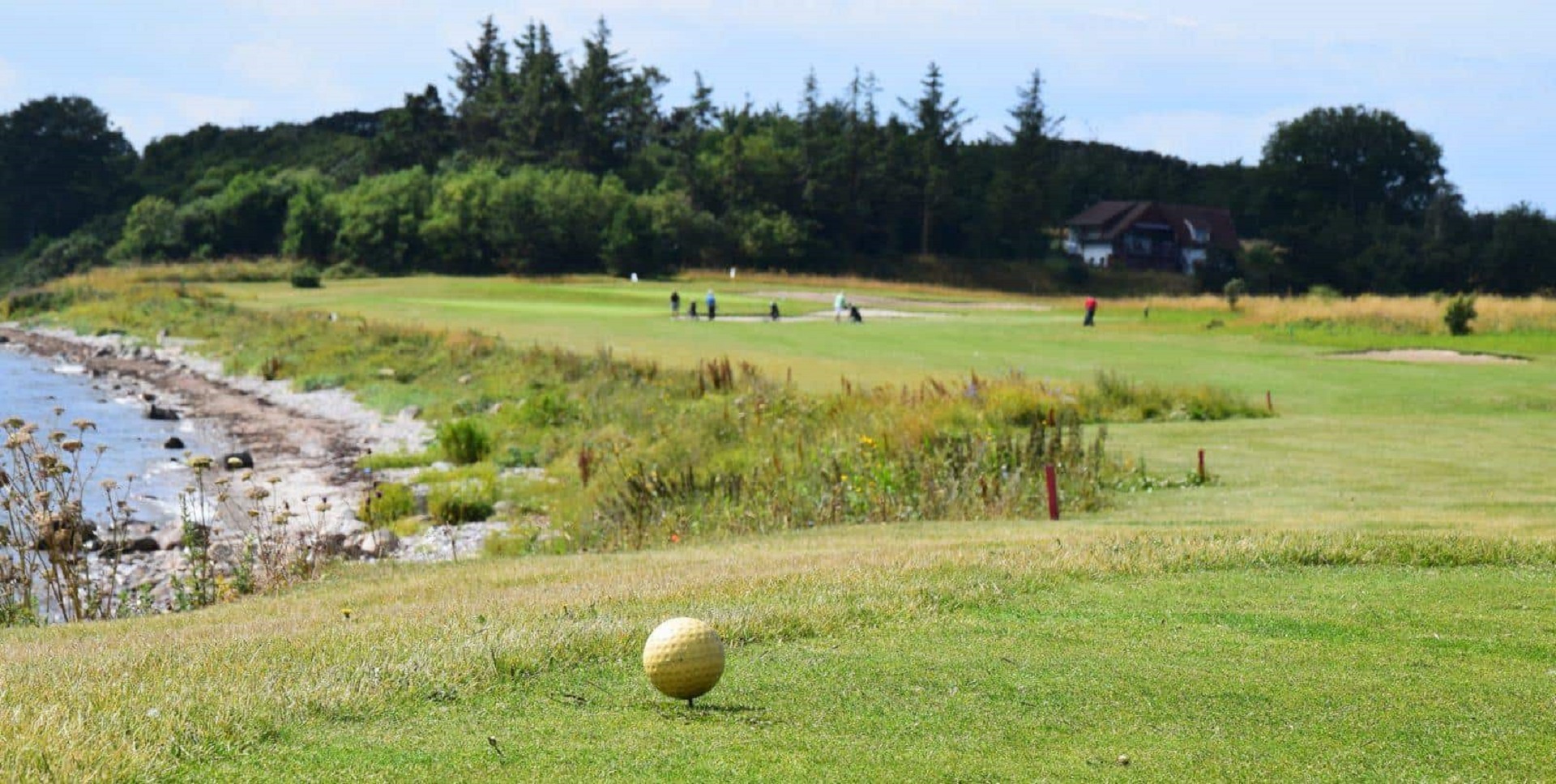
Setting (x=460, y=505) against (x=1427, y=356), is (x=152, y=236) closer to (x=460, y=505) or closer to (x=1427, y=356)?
(x=1427, y=356)

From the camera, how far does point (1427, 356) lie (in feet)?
141

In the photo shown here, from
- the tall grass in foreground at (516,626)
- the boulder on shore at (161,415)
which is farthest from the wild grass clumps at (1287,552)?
the boulder on shore at (161,415)

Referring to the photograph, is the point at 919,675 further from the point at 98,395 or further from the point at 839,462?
the point at 98,395

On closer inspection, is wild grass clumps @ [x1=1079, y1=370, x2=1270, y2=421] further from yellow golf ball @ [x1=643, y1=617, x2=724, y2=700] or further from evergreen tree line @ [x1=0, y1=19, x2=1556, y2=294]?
evergreen tree line @ [x1=0, y1=19, x2=1556, y2=294]

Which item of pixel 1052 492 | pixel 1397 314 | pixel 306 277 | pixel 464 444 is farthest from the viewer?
pixel 306 277

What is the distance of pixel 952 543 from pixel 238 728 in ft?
25.1

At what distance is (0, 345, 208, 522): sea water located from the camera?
23.9 m

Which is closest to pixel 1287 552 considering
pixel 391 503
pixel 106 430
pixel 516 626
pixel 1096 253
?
pixel 516 626

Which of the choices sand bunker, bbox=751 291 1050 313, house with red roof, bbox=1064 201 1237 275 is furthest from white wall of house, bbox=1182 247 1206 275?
sand bunker, bbox=751 291 1050 313

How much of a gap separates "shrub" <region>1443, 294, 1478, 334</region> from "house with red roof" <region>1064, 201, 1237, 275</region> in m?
75.4

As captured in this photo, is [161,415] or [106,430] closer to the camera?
[106,430]

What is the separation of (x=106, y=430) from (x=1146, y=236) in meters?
109

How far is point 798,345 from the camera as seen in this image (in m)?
45.5

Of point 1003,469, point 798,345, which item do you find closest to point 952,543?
point 1003,469
